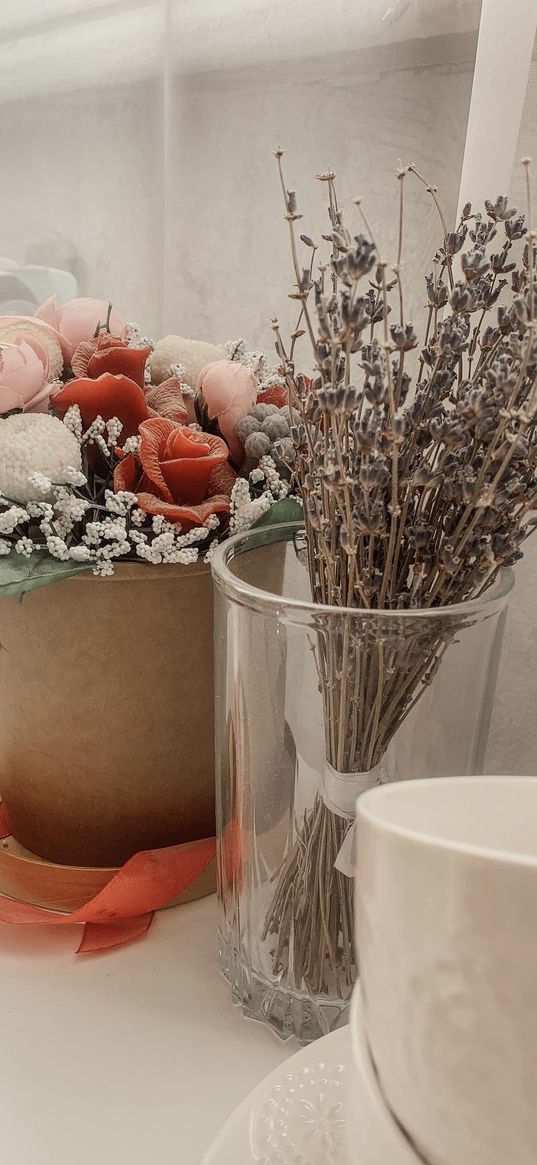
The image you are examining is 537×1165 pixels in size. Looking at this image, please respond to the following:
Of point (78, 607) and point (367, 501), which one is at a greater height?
point (367, 501)

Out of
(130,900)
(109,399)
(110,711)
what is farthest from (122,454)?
(130,900)

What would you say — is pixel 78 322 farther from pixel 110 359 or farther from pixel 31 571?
pixel 31 571

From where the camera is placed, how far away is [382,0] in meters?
0.69

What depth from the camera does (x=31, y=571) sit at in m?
0.50

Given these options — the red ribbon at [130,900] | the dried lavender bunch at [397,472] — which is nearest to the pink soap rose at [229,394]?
the dried lavender bunch at [397,472]

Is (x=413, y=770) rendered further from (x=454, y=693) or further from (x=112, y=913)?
(x=112, y=913)

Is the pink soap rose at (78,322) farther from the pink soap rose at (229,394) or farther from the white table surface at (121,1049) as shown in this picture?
the white table surface at (121,1049)

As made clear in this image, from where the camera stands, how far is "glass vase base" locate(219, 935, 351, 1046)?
49 cm

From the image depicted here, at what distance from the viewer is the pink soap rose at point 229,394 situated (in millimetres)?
552

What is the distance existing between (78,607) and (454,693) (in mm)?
214

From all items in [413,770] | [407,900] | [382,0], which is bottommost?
A: [413,770]

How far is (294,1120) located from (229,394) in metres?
0.37

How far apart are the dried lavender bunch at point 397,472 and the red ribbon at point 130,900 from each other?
13cm

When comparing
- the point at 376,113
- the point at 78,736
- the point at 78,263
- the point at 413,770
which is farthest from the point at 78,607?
the point at 78,263
